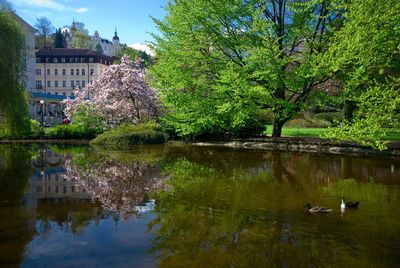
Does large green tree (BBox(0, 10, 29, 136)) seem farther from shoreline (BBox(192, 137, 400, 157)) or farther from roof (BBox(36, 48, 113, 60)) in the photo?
roof (BBox(36, 48, 113, 60))

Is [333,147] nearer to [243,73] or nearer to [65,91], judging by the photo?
[243,73]

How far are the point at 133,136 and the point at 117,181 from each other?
55.1ft

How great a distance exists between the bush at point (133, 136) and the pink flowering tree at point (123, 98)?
4.47 meters

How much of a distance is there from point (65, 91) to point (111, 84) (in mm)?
75958

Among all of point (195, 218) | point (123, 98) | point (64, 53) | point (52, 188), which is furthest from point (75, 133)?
point (64, 53)

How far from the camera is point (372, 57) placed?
2056 centimetres

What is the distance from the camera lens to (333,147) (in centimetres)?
2492

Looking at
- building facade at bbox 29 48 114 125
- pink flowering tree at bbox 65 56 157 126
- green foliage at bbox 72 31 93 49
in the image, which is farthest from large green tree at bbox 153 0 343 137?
green foliage at bbox 72 31 93 49

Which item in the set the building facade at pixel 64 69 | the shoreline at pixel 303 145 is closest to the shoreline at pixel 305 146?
the shoreline at pixel 303 145

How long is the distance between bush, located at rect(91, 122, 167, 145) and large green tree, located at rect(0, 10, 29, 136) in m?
8.79

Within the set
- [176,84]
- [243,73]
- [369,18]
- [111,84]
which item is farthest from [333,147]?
[111,84]

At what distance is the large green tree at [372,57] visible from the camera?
49.4 feet

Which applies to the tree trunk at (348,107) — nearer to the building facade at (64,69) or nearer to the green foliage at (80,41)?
the building facade at (64,69)

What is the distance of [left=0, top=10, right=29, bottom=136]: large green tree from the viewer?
20578 mm
